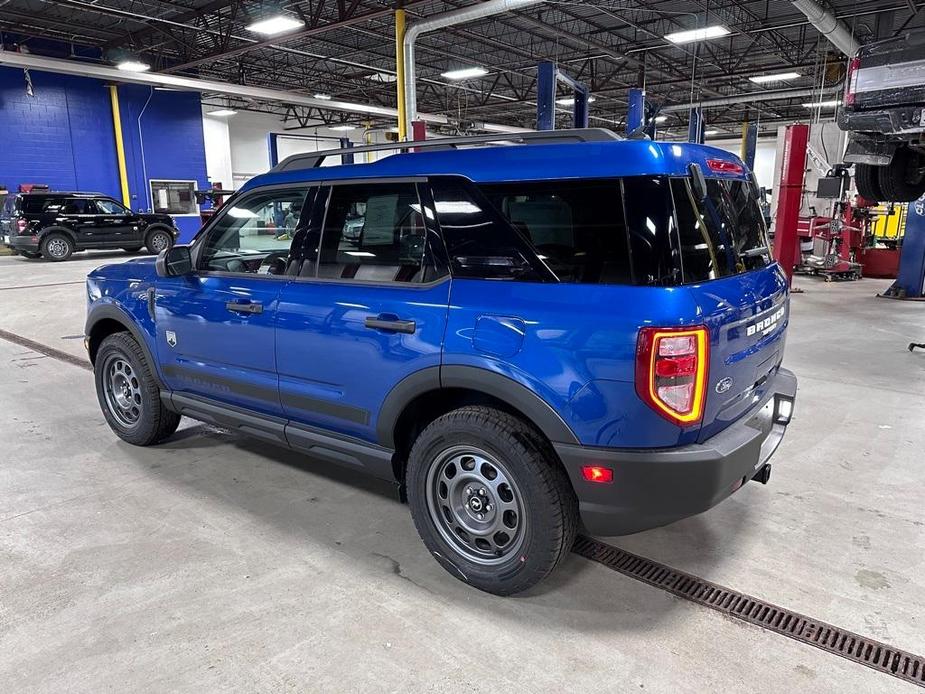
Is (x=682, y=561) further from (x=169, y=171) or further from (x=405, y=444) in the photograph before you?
(x=169, y=171)

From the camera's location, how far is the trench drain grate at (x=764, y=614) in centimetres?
207

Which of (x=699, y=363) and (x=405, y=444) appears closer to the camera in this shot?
(x=699, y=363)

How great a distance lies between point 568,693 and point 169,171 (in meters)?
22.2

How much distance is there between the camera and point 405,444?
2691 mm

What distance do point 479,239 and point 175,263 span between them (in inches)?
72.4

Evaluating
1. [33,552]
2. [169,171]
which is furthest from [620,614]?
[169,171]

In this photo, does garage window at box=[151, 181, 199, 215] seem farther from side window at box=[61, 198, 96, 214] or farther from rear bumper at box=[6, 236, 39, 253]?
rear bumper at box=[6, 236, 39, 253]

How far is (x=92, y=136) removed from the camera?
18.6 metres

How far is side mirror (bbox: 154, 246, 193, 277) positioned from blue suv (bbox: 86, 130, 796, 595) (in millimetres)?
219

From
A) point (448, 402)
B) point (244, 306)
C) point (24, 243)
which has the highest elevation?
point (24, 243)

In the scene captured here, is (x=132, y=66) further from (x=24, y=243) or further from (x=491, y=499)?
(x=491, y=499)

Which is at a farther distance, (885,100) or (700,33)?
(700,33)

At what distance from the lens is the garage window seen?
2031 cm

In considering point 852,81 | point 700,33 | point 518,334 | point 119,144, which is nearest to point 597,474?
point 518,334
